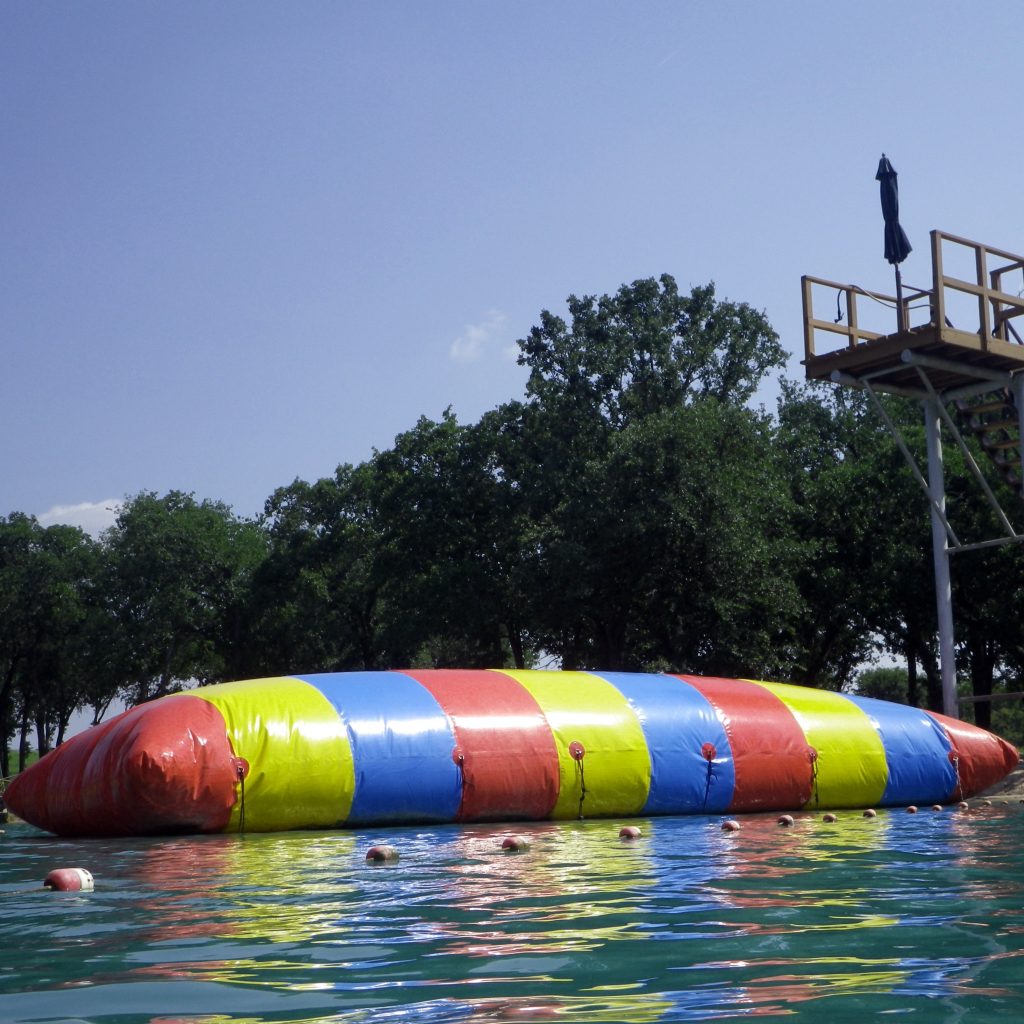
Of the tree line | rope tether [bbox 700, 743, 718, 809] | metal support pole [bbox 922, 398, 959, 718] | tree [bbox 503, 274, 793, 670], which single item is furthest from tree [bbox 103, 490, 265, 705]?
rope tether [bbox 700, 743, 718, 809]

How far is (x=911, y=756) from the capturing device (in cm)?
1563

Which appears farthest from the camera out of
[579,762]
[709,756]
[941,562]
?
[941,562]

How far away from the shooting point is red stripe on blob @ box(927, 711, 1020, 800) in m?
16.2

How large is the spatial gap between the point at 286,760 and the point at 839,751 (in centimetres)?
660

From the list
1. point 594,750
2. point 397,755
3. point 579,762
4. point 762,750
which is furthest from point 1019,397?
point 397,755

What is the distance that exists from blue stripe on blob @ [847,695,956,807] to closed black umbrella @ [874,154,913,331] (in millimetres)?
4951

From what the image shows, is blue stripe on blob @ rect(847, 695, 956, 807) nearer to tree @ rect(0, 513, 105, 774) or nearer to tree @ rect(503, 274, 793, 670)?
tree @ rect(503, 274, 793, 670)

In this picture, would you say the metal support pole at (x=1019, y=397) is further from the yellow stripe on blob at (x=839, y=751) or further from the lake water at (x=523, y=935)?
the lake water at (x=523, y=935)

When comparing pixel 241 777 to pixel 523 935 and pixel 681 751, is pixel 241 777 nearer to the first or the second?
pixel 681 751

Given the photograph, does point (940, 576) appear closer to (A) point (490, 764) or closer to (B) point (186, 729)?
(A) point (490, 764)

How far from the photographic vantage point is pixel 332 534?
148 feet

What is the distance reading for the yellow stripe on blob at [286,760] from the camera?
1155 cm

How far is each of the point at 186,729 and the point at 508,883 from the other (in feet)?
16.5

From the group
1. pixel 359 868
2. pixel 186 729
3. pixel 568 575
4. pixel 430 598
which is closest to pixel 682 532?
pixel 568 575
